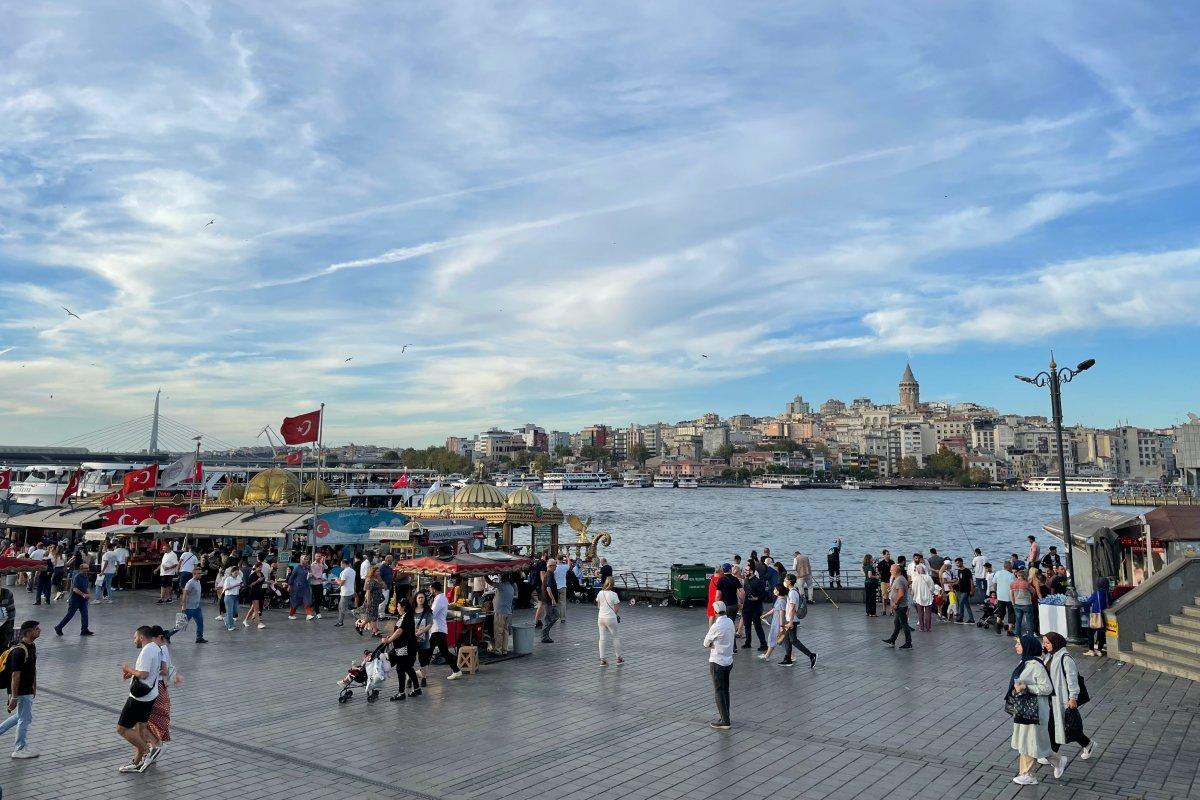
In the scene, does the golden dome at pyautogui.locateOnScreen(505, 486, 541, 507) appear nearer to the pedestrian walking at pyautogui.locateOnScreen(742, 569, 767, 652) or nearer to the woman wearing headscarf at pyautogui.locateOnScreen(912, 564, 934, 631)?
the pedestrian walking at pyautogui.locateOnScreen(742, 569, 767, 652)

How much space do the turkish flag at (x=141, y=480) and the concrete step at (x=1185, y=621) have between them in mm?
31127

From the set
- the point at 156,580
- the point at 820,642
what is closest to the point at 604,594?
the point at 820,642

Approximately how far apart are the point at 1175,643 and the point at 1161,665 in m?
0.48

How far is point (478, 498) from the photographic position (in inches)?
995

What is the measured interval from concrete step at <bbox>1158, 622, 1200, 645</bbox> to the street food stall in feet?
35.9

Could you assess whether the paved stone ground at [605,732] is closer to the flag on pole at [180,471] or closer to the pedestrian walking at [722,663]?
the pedestrian walking at [722,663]

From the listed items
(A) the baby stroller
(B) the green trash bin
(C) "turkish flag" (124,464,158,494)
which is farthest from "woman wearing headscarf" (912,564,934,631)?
(C) "turkish flag" (124,464,158,494)

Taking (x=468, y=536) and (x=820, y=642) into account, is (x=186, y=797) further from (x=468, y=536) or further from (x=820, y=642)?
(x=468, y=536)

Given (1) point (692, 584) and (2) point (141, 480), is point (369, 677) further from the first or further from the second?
(2) point (141, 480)

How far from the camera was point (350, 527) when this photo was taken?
2277 centimetres

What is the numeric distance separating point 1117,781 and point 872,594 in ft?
37.2

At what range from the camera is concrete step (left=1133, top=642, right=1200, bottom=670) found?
11883mm

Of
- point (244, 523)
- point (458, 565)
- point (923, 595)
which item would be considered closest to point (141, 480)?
point (244, 523)

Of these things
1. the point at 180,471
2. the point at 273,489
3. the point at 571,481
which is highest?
the point at 180,471
